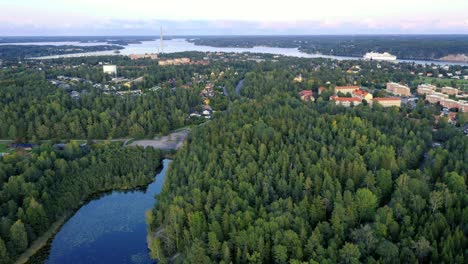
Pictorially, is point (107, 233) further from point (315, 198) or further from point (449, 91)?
point (449, 91)

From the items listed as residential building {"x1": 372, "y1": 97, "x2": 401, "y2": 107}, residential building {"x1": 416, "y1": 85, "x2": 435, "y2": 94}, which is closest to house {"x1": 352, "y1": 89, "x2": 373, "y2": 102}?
residential building {"x1": 372, "y1": 97, "x2": 401, "y2": 107}

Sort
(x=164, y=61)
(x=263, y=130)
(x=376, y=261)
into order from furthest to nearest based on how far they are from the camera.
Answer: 1. (x=164, y=61)
2. (x=263, y=130)
3. (x=376, y=261)

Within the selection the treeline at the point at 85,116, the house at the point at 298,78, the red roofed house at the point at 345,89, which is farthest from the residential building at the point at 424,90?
the treeline at the point at 85,116

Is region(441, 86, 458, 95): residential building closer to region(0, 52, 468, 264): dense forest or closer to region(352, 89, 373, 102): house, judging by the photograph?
region(352, 89, 373, 102): house

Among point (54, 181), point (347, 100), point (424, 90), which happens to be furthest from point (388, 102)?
point (54, 181)

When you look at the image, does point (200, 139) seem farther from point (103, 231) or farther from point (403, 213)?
point (403, 213)

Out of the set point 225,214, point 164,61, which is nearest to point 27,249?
point 225,214

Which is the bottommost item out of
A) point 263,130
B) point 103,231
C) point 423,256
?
point 103,231
